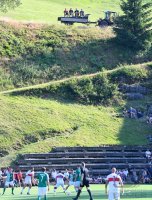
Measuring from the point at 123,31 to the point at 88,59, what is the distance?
18.1 ft

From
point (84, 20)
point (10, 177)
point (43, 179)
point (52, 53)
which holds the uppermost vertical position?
point (84, 20)

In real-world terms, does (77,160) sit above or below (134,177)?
above

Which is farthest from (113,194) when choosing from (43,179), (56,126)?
(56,126)

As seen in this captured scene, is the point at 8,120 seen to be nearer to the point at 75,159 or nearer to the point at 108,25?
the point at 75,159

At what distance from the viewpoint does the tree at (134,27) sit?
82.6 metres

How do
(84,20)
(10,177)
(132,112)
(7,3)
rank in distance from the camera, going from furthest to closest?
1. (84,20)
2. (7,3)
3. (132,112)
4. (10,177)

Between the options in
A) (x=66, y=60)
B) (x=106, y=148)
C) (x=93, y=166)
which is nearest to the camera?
(x=93, y=166)

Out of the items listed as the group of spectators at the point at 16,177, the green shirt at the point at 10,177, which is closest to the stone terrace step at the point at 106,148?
the group of spectators at the point at 16,177

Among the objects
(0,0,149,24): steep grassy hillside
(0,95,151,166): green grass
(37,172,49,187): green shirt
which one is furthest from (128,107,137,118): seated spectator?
(37,172,49,187): green shirt

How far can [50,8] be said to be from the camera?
110 metres

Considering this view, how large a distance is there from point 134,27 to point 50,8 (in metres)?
29.4

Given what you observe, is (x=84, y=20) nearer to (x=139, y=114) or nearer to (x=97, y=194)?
(x=139, y=114)

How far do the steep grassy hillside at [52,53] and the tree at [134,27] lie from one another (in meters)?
1.01

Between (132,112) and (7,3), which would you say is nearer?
(132,112)
